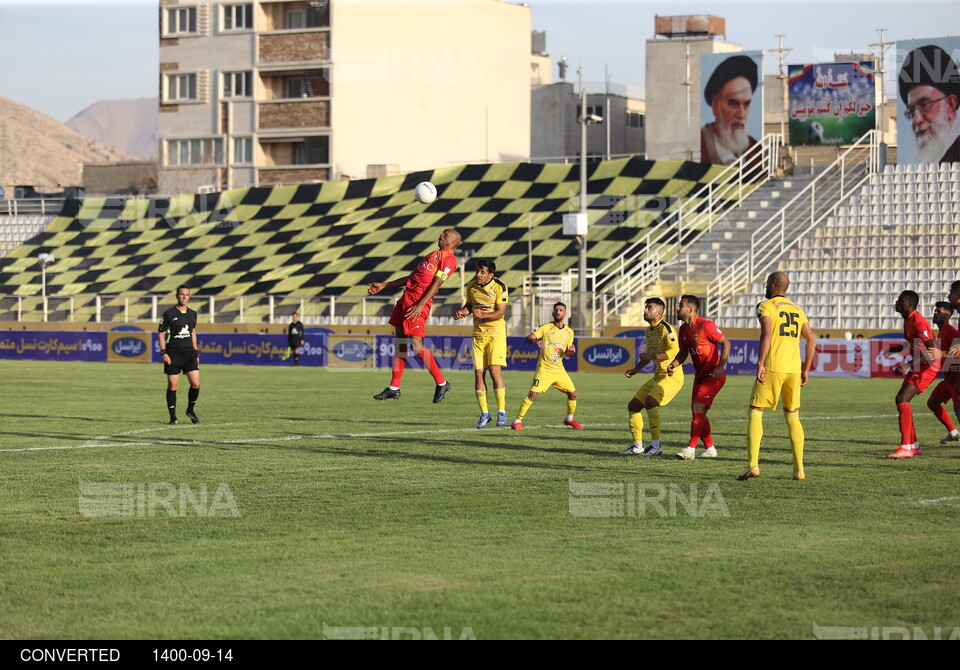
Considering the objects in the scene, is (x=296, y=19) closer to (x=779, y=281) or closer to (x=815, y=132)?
(x=815, y=132)

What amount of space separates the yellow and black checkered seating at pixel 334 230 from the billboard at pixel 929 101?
23.7 feet

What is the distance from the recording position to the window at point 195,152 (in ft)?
244

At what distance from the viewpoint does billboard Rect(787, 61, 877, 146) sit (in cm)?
5144

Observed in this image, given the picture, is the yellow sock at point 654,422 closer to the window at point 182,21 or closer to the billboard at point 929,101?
the billboard at point 929,101

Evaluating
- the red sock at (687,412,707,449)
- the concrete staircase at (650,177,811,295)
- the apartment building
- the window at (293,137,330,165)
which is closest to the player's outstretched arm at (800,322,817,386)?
the red sock at (687,412,707,449)

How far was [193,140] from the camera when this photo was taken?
249 ft

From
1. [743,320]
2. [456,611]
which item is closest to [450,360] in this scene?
[743,320]

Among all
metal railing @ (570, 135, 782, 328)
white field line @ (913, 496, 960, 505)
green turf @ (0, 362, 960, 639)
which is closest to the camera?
green turf @ (0, 362, 960, 639)

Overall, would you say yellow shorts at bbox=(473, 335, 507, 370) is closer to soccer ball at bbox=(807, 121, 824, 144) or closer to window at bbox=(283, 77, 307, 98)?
soccer ball at bbox=(807, 121, 824, 144)

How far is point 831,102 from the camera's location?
52000mm

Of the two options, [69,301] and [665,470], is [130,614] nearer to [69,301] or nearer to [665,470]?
[665,470]

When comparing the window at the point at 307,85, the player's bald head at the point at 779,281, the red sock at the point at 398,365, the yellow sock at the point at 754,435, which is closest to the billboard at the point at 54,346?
the red sock at the point at 398,365

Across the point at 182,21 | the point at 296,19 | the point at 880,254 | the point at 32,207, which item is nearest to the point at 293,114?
the point at 296,19

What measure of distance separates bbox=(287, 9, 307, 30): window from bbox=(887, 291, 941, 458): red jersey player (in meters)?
61.7
